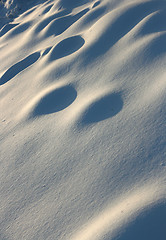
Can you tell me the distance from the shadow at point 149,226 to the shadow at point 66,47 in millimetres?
1204

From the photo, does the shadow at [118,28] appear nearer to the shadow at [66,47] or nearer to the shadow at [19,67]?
the shadow at [66,47]

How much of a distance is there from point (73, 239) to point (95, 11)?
5.27 ft

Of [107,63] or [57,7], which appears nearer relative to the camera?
[107,63]

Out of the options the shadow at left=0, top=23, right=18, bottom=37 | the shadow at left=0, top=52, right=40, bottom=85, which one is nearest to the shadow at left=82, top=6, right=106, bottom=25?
the shadow at left=0, top=52, right=40, bottom=85

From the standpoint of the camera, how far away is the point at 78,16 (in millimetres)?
2131

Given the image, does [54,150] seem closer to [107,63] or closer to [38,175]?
[38,175]

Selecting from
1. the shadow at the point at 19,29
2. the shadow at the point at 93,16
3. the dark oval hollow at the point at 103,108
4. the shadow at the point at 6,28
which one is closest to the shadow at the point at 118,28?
the shadow at the point at 93,16

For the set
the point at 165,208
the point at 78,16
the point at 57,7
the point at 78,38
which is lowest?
the point at 165,208

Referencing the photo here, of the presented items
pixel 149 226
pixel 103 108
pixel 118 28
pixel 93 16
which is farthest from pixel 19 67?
pixel 149 226

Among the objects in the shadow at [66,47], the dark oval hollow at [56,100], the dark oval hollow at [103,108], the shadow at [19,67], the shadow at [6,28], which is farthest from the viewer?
the shadow at [6,28]

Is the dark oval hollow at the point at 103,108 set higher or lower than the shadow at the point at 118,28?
lower

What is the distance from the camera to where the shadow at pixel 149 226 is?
73 centimetres

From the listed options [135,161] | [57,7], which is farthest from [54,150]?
[57,7]

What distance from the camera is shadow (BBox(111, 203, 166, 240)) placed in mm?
726
